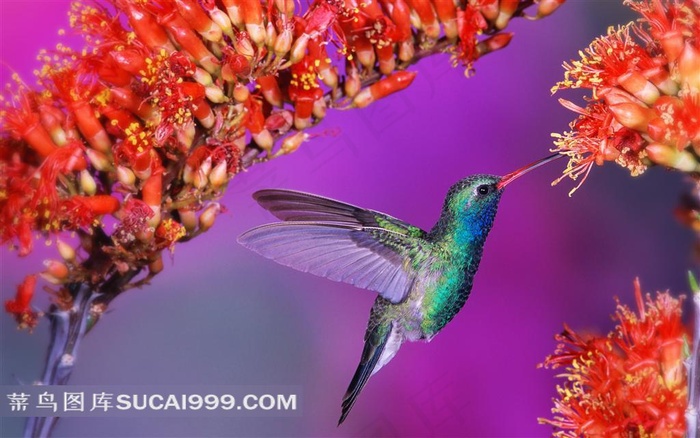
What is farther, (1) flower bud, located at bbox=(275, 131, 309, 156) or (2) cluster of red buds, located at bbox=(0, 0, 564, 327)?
(1) flower bud, located at bbox=(275, 131, 309, 156)

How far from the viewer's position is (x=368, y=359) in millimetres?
1092

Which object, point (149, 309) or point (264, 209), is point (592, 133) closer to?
point (264, 209)

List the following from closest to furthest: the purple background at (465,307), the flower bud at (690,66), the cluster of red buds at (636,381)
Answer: the flower bud at (690,66) < the cluster of red buds at (636,381) < the purple background at (465,307)

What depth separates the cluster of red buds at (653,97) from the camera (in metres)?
0.80

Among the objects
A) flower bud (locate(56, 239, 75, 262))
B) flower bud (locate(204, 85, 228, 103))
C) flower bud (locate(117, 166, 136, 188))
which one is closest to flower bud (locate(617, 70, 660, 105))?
flower bud (locate(204, 85, 228, 103))

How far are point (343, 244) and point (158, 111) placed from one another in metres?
0.30

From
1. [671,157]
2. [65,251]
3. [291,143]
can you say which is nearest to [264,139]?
[291,143]

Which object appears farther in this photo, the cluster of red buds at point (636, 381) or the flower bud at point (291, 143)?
the flower bud at point (291, 143)

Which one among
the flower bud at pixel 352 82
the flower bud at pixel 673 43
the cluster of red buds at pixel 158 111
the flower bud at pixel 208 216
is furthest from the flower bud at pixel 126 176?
the flower bud at pixel 673 43

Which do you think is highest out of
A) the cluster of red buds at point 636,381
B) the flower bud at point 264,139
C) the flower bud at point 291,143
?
the flower bud at point 264,139

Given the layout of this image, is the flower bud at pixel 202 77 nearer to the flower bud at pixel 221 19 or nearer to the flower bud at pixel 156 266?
the flower bud at pixel 221 19

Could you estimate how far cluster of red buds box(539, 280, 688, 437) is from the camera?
35.6 inches

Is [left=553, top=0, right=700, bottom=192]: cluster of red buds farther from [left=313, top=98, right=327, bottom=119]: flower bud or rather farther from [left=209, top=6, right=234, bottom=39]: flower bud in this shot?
[left=209, top=6, right=234, bottom=39]: flower bud

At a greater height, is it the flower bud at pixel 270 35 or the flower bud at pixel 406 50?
the flower bud at pixel 270 35
